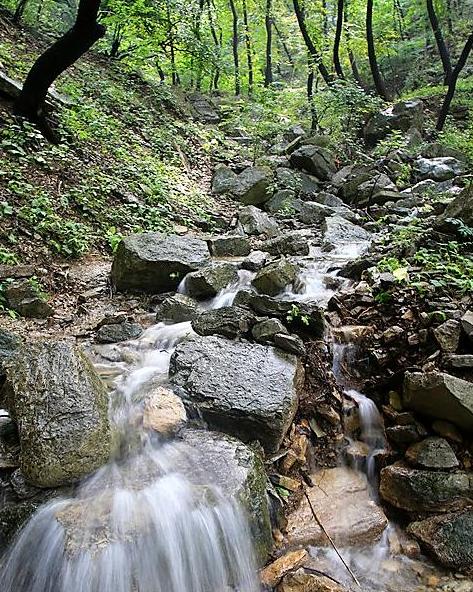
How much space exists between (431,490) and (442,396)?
68 cm

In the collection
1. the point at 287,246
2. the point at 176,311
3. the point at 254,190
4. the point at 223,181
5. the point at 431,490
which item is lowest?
the point at 431,490

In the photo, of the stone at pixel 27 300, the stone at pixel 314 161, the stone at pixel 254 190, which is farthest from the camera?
the stone at pixel 314 161

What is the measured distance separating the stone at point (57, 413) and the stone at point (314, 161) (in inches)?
377

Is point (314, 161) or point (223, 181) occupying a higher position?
point (314, 161)

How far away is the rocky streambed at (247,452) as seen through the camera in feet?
9.45

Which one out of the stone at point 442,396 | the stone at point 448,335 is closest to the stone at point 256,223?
the stone at point 448,335

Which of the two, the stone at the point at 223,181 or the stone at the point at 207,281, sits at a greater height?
the stone at the point at 223,181

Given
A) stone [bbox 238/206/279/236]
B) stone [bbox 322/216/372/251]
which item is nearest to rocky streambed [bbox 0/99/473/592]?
stone [bbox 322/216/372/251]

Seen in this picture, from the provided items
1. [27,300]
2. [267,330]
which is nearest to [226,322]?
[267,330]

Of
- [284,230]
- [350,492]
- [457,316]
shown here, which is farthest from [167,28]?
[350,492]

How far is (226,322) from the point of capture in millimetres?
4660

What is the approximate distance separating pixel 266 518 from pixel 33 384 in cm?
186

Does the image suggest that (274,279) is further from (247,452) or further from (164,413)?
(247,452)

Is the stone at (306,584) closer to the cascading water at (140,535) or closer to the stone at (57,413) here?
the cascading water at (140,535)
